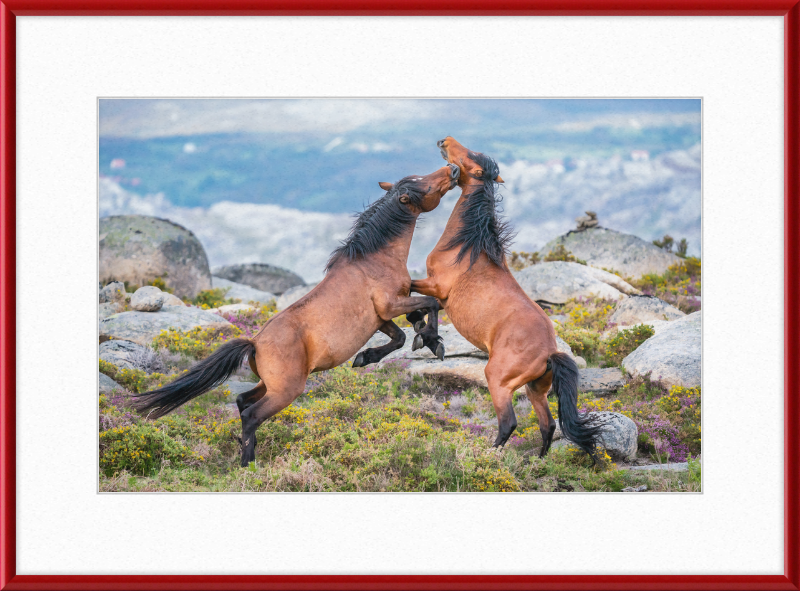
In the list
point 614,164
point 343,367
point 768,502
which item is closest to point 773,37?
point 614,164

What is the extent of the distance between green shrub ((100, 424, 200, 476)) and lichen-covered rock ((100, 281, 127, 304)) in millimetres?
2945

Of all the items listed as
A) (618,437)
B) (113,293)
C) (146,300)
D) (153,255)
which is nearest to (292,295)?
(153,255)

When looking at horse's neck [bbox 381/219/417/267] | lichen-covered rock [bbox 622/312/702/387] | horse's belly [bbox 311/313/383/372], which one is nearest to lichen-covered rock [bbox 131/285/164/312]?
horse's belly [bbox 311/313/383/372]

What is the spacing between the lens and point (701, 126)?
568 cm

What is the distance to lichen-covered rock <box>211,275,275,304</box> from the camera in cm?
1173

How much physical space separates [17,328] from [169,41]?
3.04m

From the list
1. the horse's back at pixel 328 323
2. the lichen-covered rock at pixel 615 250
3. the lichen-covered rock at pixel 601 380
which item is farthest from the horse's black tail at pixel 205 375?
the lichen-covered rock at pixel 615 250

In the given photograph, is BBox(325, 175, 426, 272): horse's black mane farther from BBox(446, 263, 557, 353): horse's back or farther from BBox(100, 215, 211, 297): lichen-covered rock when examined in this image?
BBox(100, 215, 211, 297): lichen-covered rock

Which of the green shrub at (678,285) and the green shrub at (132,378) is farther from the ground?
the green shrub at (678,285)

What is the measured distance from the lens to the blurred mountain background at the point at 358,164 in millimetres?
7621

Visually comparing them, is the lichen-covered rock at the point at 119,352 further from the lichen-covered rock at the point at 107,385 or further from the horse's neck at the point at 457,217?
the horse's neck at the point at 457,217

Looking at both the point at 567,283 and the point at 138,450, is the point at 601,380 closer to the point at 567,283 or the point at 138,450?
the point at 567,283

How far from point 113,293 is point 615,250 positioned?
29.5 ft
